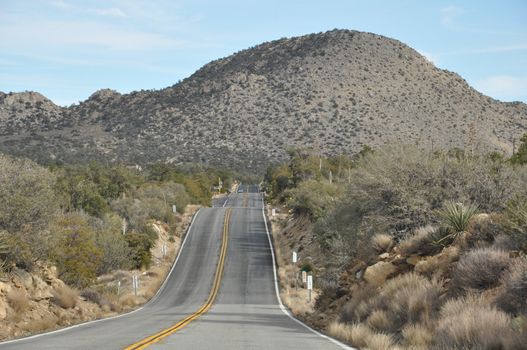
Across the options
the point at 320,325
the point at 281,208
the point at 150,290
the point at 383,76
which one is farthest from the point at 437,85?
the point at 320,325

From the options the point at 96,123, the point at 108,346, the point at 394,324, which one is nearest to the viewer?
the point at 108,346

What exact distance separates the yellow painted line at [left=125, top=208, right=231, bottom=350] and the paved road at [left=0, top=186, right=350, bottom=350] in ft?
0.89

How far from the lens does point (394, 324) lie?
14.8 m

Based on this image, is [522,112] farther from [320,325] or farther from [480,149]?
[320,325]

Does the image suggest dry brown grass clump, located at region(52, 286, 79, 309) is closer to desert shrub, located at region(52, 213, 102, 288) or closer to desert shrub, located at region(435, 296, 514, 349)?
desert shrub, located at region(52, 213, 102, 288)

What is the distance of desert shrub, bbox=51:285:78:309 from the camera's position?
963 inches

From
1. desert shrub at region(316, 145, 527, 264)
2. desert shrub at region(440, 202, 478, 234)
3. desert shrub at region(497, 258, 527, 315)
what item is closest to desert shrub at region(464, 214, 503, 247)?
desert shrub at region(440, 202, 478, 234)

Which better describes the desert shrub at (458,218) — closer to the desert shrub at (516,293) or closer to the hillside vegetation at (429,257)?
the hillside vegetation at (429,257)

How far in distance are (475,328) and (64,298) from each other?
1826cm

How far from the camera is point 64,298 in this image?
2467 cm

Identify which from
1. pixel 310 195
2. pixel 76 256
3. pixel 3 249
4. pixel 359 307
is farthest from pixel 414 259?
pixel 310 195

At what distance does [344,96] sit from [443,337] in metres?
115

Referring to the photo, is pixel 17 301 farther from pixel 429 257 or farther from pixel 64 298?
pixel 429 257

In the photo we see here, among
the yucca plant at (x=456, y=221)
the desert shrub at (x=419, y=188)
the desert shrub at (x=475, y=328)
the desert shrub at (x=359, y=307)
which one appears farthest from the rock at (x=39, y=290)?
the desert shrub at (x=475, y=328)
